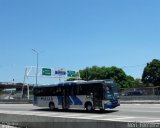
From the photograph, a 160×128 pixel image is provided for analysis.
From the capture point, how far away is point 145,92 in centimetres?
5272

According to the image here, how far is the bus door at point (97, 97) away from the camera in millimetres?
31797

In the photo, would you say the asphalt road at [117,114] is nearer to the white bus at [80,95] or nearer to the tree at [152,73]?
the white bus at [80,95]

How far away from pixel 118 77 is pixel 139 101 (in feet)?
296

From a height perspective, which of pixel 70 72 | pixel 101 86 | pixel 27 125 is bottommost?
pixel 27 125

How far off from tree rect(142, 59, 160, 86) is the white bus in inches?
3707

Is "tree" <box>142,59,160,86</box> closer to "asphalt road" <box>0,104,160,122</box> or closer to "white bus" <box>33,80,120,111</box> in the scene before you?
"white bus" <box>33,80,120,111</box>

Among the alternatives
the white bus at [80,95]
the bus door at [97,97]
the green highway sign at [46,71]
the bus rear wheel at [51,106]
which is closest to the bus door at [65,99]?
the white bus at [80,95]

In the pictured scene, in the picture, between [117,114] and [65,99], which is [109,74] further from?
[117,114]

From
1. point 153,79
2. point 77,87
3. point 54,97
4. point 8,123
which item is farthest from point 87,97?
point 153,79

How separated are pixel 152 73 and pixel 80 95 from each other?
99679mm

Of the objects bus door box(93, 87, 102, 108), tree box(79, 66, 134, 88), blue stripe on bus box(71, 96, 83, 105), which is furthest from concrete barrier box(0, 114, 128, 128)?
tree box(79, 66, 134, 88)

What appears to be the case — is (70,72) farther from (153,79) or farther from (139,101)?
(153,79)

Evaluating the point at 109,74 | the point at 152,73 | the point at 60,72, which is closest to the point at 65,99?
the point at 60,72

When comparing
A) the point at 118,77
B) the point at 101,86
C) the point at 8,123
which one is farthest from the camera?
the point at 118,77
